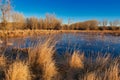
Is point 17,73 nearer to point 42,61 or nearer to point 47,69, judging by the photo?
point 47,69

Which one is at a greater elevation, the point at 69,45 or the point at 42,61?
the point at 69,45

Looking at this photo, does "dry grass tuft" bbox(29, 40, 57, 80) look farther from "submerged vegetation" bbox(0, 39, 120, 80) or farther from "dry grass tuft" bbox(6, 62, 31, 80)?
"dry grass tuft" bbox(6, 62, 31, 80)

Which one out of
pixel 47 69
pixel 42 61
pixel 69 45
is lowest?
pixel 47 69

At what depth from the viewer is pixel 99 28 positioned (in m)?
64.0

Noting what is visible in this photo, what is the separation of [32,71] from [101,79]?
1773 mm

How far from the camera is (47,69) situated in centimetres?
468

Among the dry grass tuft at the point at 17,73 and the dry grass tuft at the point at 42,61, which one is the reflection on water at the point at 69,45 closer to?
the dry grass tuft at the point at 42,61

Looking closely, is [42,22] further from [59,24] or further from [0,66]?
[0,66]

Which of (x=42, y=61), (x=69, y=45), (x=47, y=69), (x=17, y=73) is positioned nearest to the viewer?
(x=17, y=73)

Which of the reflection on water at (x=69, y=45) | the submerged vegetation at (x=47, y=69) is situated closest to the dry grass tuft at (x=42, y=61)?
the submerged vegetation at (x=47, y=69)

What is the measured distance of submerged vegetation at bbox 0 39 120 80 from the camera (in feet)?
13.3

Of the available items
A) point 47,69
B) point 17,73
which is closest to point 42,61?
point 47,69

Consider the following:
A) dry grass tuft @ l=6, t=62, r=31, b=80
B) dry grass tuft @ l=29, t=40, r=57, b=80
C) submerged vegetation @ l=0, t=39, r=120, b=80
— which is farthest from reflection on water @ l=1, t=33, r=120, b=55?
dry grass tuft @ l=6, t=62, r=31, b=80

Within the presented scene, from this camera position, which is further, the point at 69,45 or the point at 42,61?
the point at 69,45
